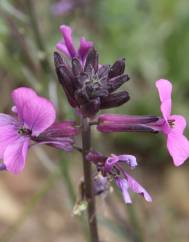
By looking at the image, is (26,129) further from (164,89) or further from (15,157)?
(164,89)

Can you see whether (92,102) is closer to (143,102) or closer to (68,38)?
(68,38)

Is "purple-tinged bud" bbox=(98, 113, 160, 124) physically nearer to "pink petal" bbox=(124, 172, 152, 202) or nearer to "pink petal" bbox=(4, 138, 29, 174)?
"pink petal" bbox=(124, 172, 152, 202)

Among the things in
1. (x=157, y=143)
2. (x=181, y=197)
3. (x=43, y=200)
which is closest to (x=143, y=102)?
(x=157, y=143)

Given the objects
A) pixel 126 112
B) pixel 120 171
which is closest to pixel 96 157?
pixel 120 171

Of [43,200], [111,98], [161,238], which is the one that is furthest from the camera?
[43,200]

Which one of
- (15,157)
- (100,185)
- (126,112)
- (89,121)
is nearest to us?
(15,157)

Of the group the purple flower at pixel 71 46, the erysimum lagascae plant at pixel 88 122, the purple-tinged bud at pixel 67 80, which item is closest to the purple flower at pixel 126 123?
the erysimum lagascae plant at pixel 88 122

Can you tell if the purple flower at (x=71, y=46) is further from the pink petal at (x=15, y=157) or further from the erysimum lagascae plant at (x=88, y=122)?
the pink petal at (x=15, y=157)
